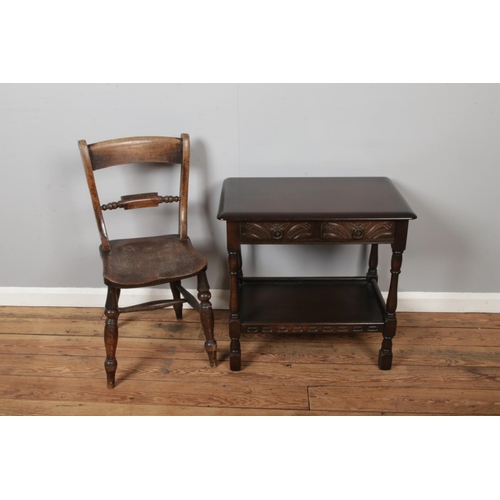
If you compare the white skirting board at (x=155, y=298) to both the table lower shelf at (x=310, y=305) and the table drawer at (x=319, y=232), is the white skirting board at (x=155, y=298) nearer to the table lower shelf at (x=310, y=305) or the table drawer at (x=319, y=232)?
the table lower shelf at (x=310, y=305)

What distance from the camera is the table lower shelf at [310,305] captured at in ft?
8.49

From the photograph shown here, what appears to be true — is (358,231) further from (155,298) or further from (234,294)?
(155,298)

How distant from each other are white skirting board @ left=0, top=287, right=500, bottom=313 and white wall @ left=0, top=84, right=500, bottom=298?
50 millimetres

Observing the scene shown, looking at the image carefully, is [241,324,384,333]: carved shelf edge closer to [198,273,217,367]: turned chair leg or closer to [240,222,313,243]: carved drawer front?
[198,273,217,367]: turned chair leg

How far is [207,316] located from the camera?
2547 mm

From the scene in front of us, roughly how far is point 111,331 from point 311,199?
1.02 m

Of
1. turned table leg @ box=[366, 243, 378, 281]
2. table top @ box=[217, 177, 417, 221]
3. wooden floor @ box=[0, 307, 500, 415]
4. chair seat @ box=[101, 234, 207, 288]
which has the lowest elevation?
wooden floor @ box=[0, 307, 500, 415]

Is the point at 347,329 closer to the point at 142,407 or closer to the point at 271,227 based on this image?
the point at 271,227

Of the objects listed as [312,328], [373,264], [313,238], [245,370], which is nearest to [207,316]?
[245,370]

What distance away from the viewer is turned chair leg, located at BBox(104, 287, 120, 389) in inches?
96.0

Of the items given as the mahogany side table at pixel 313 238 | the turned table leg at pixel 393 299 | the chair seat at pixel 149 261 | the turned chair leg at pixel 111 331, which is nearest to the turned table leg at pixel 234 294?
the mahogany side table at pixel 313 238

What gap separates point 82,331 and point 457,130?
2082 mm

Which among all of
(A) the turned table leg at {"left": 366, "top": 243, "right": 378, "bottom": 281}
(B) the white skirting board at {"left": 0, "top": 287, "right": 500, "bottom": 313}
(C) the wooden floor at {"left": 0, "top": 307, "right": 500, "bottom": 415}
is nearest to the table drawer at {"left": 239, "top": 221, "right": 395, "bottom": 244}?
(A) the turned table leg at {"left": 366, "top": 243, "right": 378, "bottom": 281}

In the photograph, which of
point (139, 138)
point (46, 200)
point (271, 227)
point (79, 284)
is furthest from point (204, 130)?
point (79, 284)
